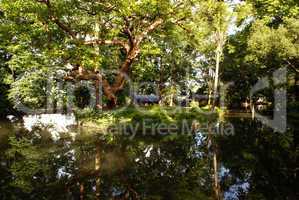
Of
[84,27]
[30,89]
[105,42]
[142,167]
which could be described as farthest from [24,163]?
[30,89]

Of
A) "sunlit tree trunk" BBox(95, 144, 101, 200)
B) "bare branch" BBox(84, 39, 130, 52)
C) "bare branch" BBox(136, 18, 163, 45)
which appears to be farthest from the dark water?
"bare branch" BBox(136, 18, 163, 45)

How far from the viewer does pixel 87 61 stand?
25.9 meters

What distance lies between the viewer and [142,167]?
12820mm

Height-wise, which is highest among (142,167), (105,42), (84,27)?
(84,27)

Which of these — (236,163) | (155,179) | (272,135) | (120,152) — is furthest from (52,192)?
(272,135)

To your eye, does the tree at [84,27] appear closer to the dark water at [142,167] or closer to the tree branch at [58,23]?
the tree branch at [58,23]

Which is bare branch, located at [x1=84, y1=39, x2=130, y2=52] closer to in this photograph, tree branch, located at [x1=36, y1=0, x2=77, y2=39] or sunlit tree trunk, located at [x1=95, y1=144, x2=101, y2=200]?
tree branch, located at [x1=36, y1=0, x2=77, y2=39]

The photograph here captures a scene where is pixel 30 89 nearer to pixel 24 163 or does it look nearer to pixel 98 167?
pixel 24 163

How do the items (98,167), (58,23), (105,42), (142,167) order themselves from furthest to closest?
(105,42) < (58,23) < (142,167) < (98,167)

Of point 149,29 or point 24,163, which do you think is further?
point 149,29

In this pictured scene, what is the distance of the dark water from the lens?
388 inches

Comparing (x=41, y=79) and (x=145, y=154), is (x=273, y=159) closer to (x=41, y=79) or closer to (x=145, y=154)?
(x=145, y=154)

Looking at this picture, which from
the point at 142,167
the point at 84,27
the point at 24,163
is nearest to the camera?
the point at 142,167

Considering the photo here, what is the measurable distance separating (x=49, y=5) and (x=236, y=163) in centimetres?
1778
